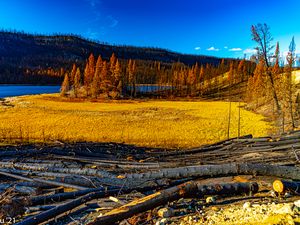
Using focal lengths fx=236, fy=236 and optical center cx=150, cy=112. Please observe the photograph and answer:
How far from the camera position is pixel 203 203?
21.2ft

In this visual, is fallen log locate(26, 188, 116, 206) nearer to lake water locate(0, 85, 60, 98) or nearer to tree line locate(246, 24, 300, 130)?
tree line locate(246, 24, 300, 130)

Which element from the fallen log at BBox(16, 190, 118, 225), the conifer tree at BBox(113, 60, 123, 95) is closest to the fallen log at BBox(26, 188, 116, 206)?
the fallen log at BBox(16, 190, 118, 225)

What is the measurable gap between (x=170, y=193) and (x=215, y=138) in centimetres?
2470

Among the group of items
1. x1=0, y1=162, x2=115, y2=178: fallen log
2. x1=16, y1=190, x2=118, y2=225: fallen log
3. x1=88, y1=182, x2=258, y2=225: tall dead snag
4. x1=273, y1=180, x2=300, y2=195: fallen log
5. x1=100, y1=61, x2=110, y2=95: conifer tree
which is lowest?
x1=0, y1=162, x2=115, y2=178: fallen log

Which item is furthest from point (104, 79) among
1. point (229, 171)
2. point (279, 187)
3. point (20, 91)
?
point (279, 187)

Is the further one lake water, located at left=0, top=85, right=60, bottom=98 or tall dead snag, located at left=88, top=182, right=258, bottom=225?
lake water, located at left=0, top=85, right=60, bottom=98

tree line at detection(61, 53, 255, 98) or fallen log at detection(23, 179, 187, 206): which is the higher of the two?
tree line at detection(61, 53, 255, 98)

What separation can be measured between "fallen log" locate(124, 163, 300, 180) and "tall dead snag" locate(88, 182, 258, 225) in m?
0.72

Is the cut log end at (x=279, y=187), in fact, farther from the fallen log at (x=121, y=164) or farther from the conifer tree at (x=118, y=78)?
the conifer tree at (x=118, y=78)

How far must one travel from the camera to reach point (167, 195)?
6.22 metres

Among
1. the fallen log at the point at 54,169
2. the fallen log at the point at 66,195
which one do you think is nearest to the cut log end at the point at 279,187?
the fallen log at the point at 66,195

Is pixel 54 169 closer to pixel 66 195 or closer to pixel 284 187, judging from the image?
pixel 66 195

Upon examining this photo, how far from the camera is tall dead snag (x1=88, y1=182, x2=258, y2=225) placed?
5304 mm

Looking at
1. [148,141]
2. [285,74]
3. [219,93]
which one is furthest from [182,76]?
[148,141]
